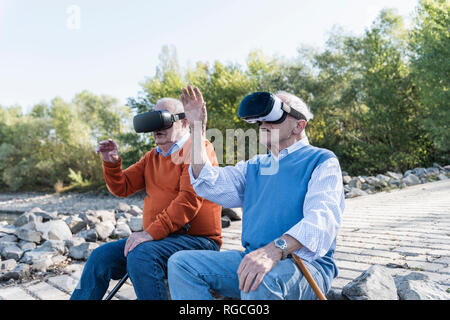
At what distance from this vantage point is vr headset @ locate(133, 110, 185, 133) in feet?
7.12

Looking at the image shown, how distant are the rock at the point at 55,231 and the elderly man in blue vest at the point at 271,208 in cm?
368

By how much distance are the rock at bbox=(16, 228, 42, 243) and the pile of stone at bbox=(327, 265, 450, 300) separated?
425 centimetres

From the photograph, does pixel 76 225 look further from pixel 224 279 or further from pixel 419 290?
pixel 419 290

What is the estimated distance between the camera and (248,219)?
1.91 m

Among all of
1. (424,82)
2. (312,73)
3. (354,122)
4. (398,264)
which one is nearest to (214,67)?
(312,73)

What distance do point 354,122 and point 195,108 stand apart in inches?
759

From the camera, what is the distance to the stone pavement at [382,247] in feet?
9.00

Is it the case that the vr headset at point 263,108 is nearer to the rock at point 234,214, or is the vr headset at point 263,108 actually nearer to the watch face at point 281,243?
the watch face at point 281,243

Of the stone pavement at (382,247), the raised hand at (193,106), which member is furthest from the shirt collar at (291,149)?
the stone pavement at (382,247)

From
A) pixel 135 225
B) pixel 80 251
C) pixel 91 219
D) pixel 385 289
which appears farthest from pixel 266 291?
pixel 91 219

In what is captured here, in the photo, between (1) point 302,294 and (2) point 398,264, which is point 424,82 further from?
(1) point 302,294

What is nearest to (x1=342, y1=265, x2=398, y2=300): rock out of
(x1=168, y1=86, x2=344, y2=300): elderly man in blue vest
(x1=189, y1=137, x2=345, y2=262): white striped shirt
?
(x1=168, y1=86, x2=344, y2=300): elderly man in blue vest

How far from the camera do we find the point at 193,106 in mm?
1981

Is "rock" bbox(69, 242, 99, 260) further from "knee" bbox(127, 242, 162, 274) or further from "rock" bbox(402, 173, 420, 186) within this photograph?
"rock" bbox(402, 173, 420, 186)
